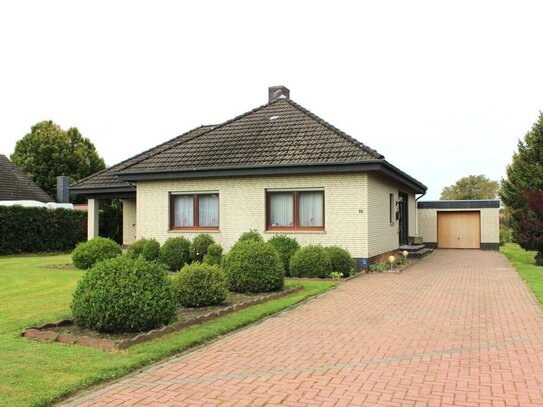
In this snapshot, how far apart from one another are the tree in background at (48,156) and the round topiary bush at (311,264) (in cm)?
3898

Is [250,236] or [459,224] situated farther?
[459,224]

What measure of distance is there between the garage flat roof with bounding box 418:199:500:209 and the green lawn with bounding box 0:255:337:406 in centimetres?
2113

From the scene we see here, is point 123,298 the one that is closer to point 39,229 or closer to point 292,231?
point 292,231

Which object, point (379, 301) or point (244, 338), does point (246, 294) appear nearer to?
point (379, 301)

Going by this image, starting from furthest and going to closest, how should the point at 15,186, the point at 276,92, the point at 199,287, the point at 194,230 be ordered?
the point at 15,186 → the point at 276,92 → the point at 194,230 → the point at 199,287

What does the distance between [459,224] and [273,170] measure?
1713 cm

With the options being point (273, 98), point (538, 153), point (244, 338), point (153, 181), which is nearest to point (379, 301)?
point (244, 338)

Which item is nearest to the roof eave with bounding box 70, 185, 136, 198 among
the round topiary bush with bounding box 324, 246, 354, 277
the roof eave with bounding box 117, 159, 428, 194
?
the roof eave with bounding box 117, 159, 428, 194

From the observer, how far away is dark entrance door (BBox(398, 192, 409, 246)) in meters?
23.2

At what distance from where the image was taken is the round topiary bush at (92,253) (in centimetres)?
1650

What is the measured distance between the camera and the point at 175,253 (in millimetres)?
16906

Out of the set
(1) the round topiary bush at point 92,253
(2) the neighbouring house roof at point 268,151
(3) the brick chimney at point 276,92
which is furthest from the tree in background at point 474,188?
(1) the round topiary bush at point 92,253

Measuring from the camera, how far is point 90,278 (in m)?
7.47

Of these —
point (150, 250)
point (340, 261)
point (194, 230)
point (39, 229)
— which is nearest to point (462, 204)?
point (340, 261)
